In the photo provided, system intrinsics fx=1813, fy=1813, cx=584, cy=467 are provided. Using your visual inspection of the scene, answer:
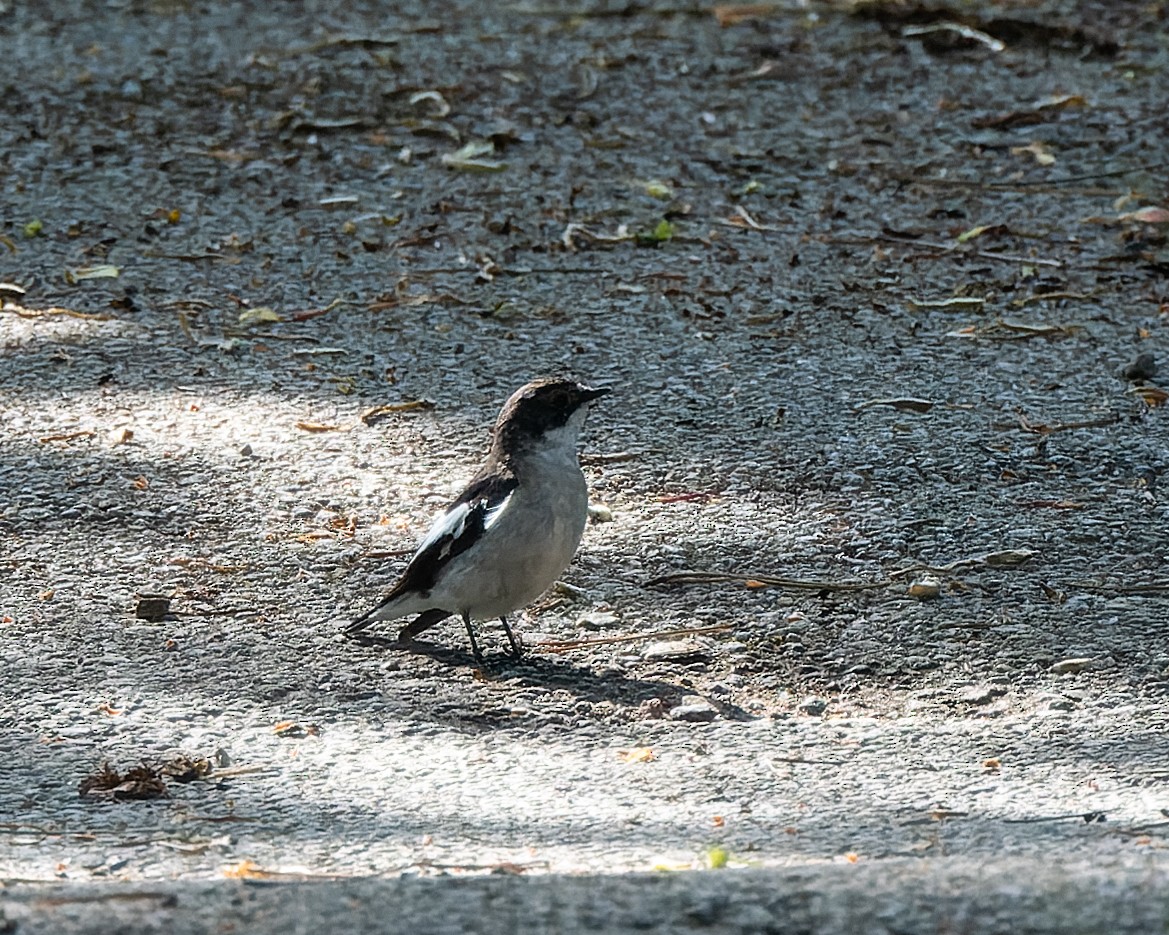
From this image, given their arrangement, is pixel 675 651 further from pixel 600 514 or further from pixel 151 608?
pixel 151 608

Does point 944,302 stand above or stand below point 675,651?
above

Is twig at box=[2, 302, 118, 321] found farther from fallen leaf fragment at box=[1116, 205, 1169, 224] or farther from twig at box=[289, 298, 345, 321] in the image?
fallen leaf fragment at box=[1116, 205, 1169, 224]

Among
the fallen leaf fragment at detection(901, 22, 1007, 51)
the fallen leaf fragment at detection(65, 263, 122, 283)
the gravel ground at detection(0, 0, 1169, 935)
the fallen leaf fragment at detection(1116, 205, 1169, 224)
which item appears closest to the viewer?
the gravel ground at detection(0, 0, 1169, 935)

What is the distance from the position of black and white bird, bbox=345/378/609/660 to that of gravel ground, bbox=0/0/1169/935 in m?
0.18

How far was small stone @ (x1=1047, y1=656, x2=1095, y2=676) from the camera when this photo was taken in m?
4.60

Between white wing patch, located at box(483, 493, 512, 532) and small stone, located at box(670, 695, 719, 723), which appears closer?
small stone, located at box(670, 695, 719, 723)

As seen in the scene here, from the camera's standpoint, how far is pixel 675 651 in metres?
4.78

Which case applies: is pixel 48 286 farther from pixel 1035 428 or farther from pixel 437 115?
pixel 1035 428

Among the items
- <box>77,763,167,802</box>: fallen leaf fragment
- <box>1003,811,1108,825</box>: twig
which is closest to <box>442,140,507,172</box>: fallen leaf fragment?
<box>77,763,167,802</box>: fallen leaf fragment

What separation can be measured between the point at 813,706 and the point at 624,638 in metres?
0.62

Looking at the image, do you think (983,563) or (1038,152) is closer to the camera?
(983,563)

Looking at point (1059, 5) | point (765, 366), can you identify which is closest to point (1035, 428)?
point (765, 366)

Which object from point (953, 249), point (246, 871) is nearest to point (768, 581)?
point (246, 871)

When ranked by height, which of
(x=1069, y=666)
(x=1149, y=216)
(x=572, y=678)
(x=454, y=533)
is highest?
(x=1149, y=216)
